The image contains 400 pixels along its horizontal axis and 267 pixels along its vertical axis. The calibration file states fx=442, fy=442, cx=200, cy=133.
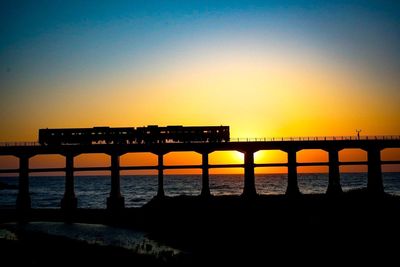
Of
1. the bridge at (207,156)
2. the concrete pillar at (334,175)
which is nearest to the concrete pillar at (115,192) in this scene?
the bridge at (207,156)

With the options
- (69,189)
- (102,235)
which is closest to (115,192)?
(69,189)

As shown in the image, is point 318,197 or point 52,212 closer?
point 52,212

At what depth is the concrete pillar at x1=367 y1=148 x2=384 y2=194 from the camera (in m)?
45.3

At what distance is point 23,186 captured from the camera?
4356 centimetres

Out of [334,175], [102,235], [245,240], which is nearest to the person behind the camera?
[245,240]

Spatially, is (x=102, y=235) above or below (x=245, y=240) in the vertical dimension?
below

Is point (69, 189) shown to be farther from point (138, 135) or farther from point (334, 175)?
point (334, 175)

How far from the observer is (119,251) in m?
22.2

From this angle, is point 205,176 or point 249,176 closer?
point 249,176

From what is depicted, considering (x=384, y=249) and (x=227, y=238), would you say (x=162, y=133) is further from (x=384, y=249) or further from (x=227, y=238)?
(x=384, y=249)

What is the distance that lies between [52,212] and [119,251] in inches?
850

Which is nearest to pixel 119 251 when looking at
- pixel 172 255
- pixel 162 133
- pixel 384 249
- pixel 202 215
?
pixel 172 255

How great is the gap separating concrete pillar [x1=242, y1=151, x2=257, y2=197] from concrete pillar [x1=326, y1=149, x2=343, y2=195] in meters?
7.89

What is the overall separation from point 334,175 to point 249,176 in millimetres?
8973
